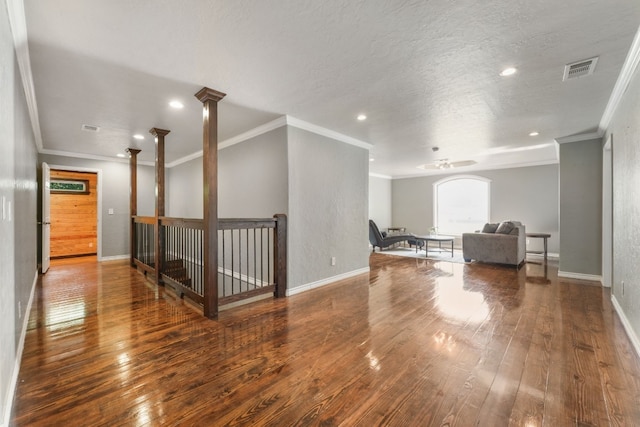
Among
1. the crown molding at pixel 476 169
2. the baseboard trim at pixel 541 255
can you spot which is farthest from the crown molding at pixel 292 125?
the baseboard trim at pixel 541 255

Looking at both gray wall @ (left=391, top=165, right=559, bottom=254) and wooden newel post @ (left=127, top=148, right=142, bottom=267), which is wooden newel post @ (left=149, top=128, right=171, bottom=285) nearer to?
wooden newel post @ (left=127, top=148, right=142, bottom=267)

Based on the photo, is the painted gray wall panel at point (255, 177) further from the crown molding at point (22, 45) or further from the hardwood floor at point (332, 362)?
the crown molding at point (22, 45)

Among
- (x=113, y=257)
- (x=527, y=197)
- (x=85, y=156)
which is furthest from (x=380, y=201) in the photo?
(x=85, y=156)

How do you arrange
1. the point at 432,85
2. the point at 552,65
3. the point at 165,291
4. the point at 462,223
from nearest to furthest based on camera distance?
the point at 552,65 → the point at 432,85 → the point at 165,291 → the point at 462,223

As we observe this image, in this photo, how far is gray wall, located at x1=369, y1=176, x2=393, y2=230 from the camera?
9.51 m

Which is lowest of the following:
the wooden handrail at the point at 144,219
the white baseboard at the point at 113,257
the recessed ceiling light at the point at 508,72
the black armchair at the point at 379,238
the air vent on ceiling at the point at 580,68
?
the white baseboard at the point at 113,257

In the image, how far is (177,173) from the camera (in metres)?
7.14

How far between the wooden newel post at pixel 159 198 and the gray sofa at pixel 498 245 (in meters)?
6.05

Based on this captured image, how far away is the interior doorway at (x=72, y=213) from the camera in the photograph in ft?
22.2

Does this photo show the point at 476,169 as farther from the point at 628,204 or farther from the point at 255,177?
the point at 255,177

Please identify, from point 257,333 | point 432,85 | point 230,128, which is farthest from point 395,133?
point 257,333

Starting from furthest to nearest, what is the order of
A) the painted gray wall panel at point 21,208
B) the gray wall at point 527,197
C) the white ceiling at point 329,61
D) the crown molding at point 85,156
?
the gray wall at point 527,197, the crown molding at point 85,156, the painted gray wall panel at point 21,208, the white ceiling at point 329,61

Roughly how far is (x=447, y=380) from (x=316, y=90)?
2896 mm

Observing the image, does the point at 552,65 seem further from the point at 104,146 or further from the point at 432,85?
the point at 104,146
